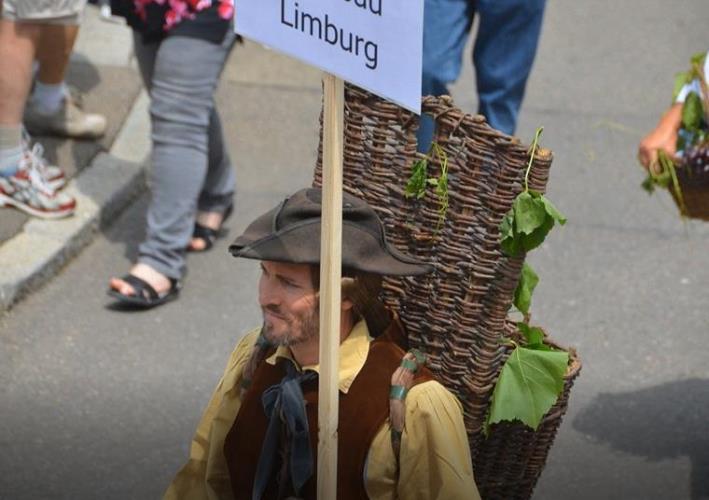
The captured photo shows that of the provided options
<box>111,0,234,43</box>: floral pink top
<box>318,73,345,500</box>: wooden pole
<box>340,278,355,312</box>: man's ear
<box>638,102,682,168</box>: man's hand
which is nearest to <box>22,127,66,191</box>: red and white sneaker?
<box>111,0,234,43</box>: floral pink top

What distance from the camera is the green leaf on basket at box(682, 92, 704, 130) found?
13.5ft

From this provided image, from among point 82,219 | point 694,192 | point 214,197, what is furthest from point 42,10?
point 694,192

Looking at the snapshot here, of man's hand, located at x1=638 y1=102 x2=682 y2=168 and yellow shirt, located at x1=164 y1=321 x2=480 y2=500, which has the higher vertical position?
man's hand, located at x1=638 y1=102 x2=682 y2=168

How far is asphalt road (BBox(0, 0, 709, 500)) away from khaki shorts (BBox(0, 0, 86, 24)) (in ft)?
3.03

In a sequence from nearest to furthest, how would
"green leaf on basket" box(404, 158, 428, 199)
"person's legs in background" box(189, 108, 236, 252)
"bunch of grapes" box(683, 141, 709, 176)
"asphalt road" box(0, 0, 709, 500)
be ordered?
"green leaf on basket" box(404, 158, 428, 199)
"bunch of grapes" box(683, 141, 709, 176)
"asphalt road" box(0, 0, 709, 500)
"person's legs in background" box(189, 108, 236, 252)

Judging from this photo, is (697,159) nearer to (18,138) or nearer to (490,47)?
(490,47)

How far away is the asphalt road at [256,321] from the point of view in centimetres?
449

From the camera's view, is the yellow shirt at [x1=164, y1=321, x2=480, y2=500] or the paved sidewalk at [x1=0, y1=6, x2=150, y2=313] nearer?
the yellow shirt at [x1=164, y1=321, x2=480, y2=500]

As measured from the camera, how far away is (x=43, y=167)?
18.8 ft

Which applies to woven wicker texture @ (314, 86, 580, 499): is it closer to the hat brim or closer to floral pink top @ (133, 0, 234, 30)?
the hat brim

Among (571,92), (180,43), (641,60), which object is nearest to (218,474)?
(180,43)

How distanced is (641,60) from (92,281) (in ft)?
Result: 12.8

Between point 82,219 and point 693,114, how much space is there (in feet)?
8.86

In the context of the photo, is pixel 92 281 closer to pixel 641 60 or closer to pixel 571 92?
pixel 571 92
